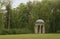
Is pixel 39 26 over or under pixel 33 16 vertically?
under

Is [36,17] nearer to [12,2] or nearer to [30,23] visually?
[30,23]

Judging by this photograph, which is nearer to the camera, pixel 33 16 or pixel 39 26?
pixel 39 26

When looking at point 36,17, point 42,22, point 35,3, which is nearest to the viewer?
point 42,22

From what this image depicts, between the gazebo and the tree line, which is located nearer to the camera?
the gazebo

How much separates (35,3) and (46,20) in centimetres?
792

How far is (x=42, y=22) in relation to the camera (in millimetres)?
53719

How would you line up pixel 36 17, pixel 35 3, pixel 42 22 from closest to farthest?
pixel 42 22 → pixel 36 17 → pixel 35 3

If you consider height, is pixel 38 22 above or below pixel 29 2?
below

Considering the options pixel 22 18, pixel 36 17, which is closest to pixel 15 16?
pixel 22 18

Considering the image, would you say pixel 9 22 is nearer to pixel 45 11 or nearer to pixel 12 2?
pixel 12 2

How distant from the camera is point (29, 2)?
63.4m

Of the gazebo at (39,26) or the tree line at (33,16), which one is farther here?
the tree line at (33,16)

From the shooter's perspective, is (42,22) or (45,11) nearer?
(42,22)

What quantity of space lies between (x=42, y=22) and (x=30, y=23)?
4.24 m
